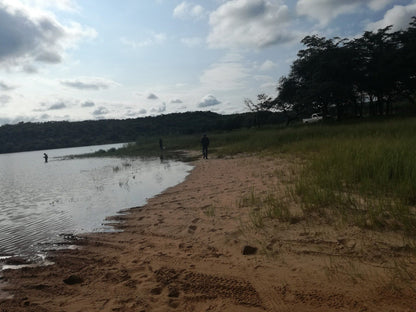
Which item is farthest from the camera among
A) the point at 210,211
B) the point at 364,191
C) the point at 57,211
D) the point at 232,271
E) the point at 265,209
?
the point at 57,211

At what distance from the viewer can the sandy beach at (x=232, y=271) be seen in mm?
3240

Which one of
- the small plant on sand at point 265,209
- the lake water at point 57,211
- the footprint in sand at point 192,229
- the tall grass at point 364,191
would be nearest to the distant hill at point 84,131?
the lake water at point 57,211

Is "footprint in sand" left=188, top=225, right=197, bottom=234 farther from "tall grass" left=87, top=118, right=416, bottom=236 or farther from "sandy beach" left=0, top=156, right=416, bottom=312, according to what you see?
"tall grass" left=87, top=118, right=416, bottom=236

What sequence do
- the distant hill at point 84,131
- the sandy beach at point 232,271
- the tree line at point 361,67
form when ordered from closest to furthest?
the sandy beach at point 232,271, the tree line at point 361,67, the distant hill at point 84,131

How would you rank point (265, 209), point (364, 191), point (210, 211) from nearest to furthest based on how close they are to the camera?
point (364, 191)
point (265, 209)
point (210, 211)

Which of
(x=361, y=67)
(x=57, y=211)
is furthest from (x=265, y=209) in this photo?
(x=361, y=67)

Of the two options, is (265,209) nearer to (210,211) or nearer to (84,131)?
(210,211)

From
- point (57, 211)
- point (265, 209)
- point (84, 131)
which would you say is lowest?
point (57, 211)

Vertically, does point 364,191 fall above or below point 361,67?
below

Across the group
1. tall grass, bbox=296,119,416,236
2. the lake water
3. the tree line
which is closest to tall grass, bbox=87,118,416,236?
tall grass, bbox=296,119,416,236

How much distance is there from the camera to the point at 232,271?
4.04 m

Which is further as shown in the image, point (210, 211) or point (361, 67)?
point (361, 67)

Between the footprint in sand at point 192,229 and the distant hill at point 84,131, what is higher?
the distant hill at point 84,131

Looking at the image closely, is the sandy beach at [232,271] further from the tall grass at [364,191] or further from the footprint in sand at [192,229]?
the tall grass at [364,191]
